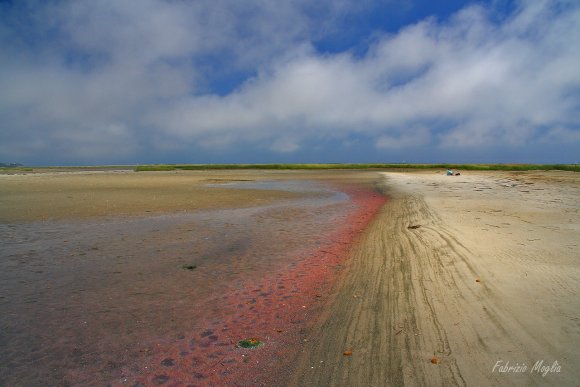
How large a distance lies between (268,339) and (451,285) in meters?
3.49

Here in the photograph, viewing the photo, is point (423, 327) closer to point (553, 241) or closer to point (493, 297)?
point (493, 297)

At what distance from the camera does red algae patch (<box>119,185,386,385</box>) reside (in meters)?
3.83

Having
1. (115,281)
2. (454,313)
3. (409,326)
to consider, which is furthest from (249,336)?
(115,281)

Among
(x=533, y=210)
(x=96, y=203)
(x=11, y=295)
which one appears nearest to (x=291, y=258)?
(x=11, y=295)

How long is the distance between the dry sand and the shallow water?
2.05 metres

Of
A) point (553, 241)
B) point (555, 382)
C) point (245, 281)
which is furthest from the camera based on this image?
point (553, 241)

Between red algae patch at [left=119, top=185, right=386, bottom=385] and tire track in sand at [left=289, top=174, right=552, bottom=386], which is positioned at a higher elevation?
tire track in sand at [left=289, top=174, right=552, bottom=386]

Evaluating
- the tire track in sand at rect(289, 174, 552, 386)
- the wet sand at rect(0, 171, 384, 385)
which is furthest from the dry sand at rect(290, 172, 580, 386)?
the wet sand at rect(0, 171, 384, 385)

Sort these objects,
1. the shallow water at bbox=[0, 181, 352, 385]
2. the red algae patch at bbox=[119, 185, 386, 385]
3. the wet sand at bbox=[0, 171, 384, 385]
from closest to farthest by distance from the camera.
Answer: the red algae patch at bbox=[119, 185, 386, 385] → the wet sand at bbox=[0, 171, 384, 385] → the shallow water at bbox=[0, 181, 352, 385]

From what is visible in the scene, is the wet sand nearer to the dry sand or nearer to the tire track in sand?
the tire track in sand

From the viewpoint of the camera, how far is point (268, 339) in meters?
4.58

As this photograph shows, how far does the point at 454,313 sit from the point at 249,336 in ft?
9.88

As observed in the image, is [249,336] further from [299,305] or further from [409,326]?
[409,326]

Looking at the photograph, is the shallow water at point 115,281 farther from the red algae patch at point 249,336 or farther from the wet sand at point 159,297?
the red algae patch at point 249,336
